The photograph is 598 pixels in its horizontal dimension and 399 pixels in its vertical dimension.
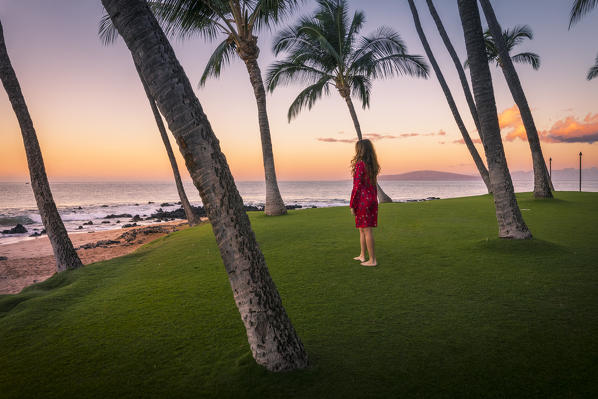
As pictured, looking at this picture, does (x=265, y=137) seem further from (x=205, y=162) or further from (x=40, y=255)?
(x=205, y=162)

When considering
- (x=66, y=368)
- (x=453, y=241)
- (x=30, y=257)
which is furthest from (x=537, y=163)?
(x=30, y=257)

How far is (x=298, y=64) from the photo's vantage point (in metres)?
18.0

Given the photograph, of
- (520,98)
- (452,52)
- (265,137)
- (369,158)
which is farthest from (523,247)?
(452,52)

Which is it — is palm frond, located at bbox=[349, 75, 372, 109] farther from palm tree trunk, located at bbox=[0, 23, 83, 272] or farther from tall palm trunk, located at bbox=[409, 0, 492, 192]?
palm tree trunk, located at bbox=[0, 23, 83, 272]

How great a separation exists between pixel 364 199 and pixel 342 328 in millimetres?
2677

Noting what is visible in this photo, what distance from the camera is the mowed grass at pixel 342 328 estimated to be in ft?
8.40

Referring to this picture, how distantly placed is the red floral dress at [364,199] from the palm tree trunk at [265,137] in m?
7.92

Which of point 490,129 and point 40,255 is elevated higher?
point 490,129

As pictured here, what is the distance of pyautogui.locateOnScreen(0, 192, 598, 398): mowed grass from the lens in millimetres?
2561

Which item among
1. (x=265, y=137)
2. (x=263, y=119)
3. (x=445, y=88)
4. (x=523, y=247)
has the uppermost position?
(x=445, y=88)

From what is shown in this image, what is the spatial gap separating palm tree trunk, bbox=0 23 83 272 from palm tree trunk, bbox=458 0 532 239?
9310 mm

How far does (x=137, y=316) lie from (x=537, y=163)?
15.3 meters

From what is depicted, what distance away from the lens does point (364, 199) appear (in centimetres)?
568

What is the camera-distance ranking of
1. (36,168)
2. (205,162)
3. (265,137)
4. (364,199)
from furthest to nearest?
(265,137) < (36,168) < (364,199) < (205,162)
